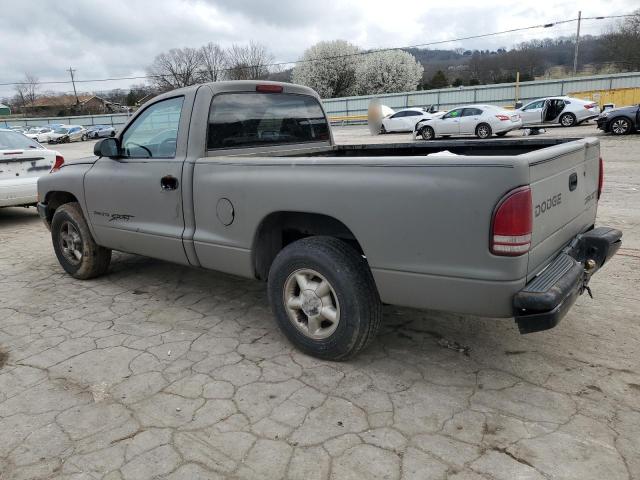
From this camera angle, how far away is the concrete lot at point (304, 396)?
2.34 m

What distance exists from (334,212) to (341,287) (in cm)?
44

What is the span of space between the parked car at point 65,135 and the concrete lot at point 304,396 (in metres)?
39.5

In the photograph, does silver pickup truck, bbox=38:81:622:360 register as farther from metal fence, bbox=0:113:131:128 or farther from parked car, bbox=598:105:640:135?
metal fence, bbox=0:113:131:128

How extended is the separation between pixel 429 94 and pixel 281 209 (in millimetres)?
39370

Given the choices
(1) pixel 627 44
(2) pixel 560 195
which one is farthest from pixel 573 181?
(1) pixel 627 44

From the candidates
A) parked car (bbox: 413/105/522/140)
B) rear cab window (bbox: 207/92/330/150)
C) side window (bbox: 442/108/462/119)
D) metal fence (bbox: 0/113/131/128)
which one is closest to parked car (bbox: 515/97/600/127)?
parked car (bbox: 413/105/522/140)

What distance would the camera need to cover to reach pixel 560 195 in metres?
2.81

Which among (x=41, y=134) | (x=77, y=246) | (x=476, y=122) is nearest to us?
(x=77, y=246)

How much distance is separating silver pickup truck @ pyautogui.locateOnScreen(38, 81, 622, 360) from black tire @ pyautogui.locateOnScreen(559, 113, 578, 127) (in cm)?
2238

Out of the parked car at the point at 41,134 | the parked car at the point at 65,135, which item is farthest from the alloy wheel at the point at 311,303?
the parked car at the point at 65,135

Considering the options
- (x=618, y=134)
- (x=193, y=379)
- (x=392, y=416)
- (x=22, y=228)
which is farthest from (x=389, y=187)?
(x=618, y=134)

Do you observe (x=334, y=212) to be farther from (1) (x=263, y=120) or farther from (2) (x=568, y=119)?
(2) (x=568, y=119)

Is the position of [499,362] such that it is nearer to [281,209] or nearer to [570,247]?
[570,247]

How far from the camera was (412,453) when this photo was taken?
2.36m
